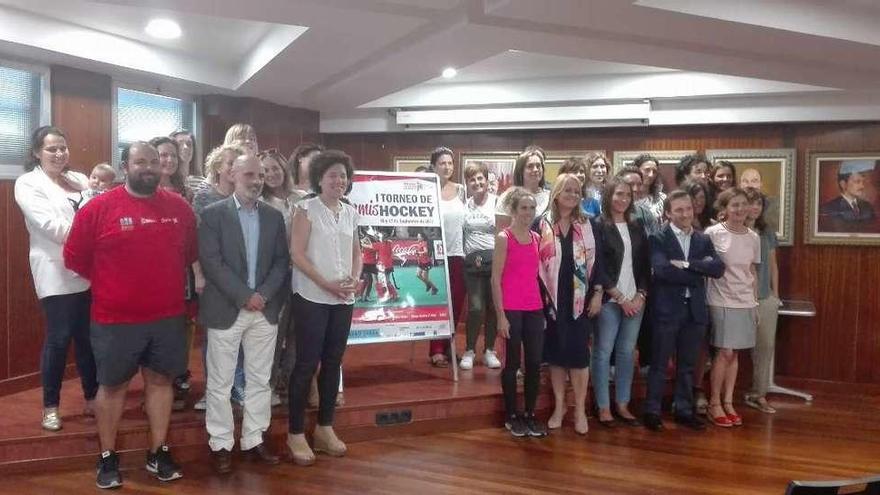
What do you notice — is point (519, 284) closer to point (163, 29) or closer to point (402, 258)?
point (402, 258)

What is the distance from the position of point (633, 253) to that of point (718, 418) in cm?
121

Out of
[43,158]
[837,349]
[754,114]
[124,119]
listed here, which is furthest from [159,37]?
[837,349]

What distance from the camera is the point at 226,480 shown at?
11.0ft

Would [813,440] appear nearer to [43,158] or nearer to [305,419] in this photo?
[305,419]

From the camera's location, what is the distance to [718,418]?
443 centimetres

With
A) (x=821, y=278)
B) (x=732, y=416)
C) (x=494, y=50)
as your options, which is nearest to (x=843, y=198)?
(x=821, y=278)

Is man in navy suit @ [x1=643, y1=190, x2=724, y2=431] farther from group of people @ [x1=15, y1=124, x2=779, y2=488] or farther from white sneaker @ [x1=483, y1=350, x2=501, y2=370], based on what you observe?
white sneaker @ [x1=483, y1=350, x2=501, y2=370]

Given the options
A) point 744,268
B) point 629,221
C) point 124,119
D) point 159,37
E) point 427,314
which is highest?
point 159,37

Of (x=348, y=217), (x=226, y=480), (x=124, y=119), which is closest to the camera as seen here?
(x=226, y=480)

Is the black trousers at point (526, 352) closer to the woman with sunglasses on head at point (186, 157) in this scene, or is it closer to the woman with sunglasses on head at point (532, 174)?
the woman with sunglasses on head at point (532, 174)

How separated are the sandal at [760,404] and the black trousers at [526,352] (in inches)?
71.5

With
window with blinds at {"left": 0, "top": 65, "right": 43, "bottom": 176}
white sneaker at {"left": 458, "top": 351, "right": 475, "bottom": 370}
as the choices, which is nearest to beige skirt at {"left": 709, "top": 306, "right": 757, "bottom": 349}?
white sneaker at {"left": 458, "top": 351, "right": 475, "bottom": 370}

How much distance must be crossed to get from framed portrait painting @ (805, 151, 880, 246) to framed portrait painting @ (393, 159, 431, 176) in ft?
10.9

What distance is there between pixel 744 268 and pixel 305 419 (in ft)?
8.85
